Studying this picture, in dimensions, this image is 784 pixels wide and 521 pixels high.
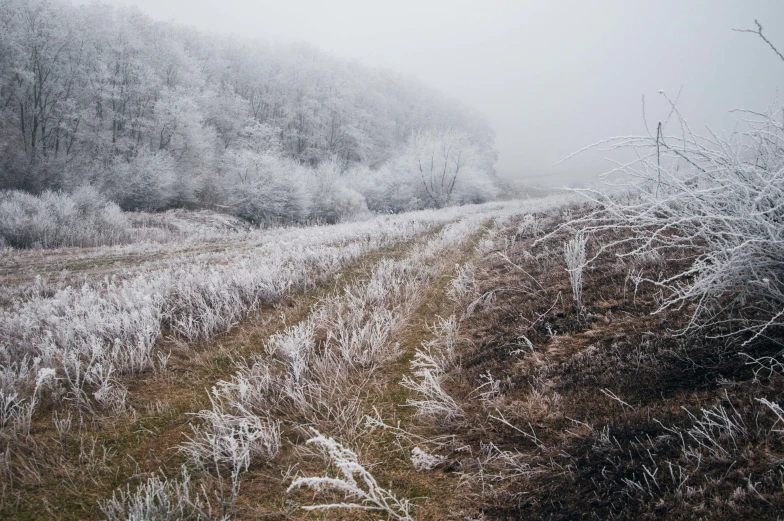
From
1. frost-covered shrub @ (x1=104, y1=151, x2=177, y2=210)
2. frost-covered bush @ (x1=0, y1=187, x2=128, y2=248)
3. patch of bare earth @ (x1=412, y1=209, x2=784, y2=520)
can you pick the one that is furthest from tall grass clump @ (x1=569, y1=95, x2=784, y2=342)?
frost-covered shrub @ (x1=104, y1=151, x2=177, y2=210)

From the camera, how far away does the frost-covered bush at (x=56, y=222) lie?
46.1 ft

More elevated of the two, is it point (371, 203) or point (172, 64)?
point (172, 64)

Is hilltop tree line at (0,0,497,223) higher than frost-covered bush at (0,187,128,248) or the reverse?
higher

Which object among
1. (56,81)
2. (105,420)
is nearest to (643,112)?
(105,420)

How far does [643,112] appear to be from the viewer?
2.91 m

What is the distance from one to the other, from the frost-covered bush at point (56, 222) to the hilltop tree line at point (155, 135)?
3.57 metres

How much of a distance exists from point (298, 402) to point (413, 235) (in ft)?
29.0

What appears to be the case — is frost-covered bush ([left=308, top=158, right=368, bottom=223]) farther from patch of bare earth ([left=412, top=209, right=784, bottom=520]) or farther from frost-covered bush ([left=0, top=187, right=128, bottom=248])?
patch of bare earth ([left=412, top=209, right=784, bottom=520])

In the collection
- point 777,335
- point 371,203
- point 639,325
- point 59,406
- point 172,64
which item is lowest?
point 371,203

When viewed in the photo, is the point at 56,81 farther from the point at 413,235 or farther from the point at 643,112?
the point at 643,112

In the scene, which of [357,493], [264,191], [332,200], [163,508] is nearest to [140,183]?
[264,191]

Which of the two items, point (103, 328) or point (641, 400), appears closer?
point (641, 400)

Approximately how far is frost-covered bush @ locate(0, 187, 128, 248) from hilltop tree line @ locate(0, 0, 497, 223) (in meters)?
3.57

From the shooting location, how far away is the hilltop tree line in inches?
1001
